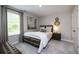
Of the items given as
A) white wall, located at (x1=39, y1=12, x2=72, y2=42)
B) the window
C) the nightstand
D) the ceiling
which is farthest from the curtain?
white wall, located at (x1=39, y1=12, x2=72, y2=42)

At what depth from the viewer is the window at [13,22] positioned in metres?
3.70

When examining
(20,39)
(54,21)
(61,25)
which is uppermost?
(54,21)

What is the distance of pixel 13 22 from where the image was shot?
13.1 ft

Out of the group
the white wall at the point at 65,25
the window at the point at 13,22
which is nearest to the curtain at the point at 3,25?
the window at the point at 13,22

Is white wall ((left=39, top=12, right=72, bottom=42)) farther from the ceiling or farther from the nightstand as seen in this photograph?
the ceiling

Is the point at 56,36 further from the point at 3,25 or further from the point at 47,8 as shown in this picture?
the point at 3,25

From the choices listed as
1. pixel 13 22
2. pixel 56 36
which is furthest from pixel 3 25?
pixel 56 36

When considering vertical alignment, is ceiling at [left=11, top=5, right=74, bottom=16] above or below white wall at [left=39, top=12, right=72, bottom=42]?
above

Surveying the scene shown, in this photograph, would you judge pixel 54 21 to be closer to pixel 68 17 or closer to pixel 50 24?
pixel 50 24

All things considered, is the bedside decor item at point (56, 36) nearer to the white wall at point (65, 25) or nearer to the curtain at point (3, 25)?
the white wall at point (65, 25)

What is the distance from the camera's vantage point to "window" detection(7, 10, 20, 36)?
3.70m

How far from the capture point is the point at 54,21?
559 cm
